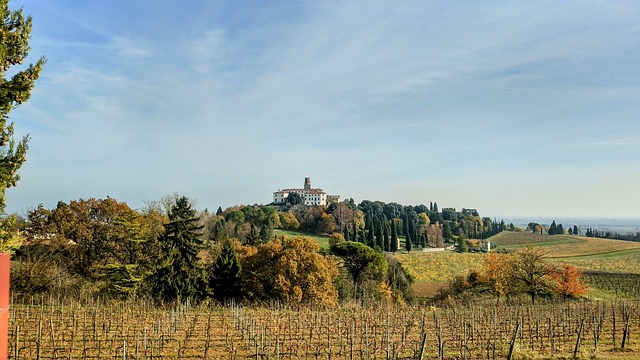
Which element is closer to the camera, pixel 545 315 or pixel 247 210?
pixel 545 315

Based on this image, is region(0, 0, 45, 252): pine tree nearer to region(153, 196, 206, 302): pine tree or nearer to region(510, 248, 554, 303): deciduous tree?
region(153, 196, 206, 302): pine tree


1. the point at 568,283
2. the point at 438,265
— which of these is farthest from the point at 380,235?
the point at 568,283

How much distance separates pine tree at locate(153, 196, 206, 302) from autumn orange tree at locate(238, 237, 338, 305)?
13.2 ft

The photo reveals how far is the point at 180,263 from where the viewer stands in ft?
102

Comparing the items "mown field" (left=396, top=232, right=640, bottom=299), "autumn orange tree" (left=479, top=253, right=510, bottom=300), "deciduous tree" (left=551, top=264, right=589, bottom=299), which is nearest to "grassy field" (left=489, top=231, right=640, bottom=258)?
"mown field" (left=396, top=232, right=640, bottom=299)

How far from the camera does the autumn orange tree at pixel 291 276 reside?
3234 centimetres

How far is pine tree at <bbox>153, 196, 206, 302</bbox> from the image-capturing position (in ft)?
100

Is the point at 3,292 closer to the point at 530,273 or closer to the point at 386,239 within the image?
the point at 530,273

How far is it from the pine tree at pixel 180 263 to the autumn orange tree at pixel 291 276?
13.2 feet

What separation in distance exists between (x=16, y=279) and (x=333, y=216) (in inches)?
2866

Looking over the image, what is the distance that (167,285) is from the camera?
1204 inches

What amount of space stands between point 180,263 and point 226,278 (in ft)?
14.8

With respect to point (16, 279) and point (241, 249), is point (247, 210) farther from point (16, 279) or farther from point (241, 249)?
point (16, 279)

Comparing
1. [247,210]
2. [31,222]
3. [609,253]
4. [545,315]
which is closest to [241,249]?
[31,222]
